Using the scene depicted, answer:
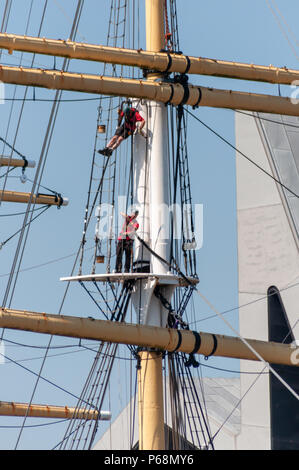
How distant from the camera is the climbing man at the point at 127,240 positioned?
2938 cm

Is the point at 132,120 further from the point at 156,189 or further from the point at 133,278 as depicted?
the point at 133,278

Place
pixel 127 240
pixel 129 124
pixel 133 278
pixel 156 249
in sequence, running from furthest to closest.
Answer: pixel 129 124
pixel 127 240
pixel 156 249
pixel 133 278

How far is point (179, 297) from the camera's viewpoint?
2941cm

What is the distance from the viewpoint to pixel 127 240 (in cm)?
2953

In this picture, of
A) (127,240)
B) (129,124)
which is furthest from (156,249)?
(129,124)

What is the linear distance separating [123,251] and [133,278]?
2.60ft

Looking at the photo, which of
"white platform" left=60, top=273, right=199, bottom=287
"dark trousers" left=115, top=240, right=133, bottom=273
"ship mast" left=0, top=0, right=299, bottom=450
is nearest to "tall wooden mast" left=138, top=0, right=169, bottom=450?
"ship mast" left=0, top=0, right=299, bottom=450

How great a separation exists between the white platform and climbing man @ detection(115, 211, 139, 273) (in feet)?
1.36
